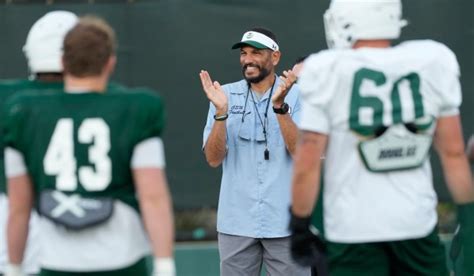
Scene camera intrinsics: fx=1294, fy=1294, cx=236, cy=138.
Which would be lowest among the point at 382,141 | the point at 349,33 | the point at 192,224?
the point at 192,224

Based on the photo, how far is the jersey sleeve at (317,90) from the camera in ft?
16.3

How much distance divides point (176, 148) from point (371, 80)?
3642 millimetres

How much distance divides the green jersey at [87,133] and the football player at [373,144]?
0.68 meters

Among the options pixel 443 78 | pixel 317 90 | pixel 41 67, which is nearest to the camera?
pixel 317 90

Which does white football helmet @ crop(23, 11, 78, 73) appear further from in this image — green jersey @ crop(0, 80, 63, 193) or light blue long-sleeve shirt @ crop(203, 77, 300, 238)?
light blue long-sleeve shirt @ crop(203, 77, 300, 238)

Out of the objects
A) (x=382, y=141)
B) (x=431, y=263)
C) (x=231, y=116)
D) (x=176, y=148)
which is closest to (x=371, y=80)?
(x=382, y=141)

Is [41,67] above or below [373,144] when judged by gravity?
above

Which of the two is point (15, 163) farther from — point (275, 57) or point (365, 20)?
point (275, 57)

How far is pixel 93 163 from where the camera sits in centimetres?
471

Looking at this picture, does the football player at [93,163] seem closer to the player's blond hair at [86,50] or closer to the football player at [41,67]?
the player's blond hair at [86,50]

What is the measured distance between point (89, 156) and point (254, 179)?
8.79ft

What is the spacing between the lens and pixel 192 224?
8.62 m

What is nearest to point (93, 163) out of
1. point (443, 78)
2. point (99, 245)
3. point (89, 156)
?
point (89, 156)

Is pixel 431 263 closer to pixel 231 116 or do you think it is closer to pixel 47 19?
pixel 47 19
